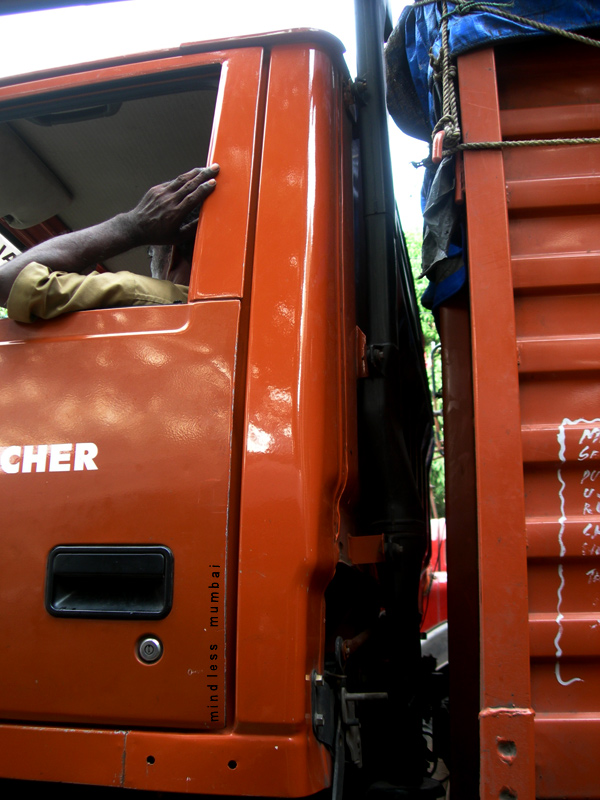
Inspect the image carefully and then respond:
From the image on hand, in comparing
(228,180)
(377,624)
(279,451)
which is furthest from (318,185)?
(377,624)

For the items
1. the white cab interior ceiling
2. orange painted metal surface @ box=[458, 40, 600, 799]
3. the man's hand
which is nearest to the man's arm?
the man's hand

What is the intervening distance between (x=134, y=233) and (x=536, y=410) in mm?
1199

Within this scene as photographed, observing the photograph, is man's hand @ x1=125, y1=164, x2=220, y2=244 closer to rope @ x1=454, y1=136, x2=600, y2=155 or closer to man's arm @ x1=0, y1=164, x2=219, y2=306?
man's arm @ x1=0, y1=164, x2=219, y2=306

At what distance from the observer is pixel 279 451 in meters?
1.34

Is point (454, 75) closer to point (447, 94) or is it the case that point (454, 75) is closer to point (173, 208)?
point (447, 94)

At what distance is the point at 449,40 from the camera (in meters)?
1.68

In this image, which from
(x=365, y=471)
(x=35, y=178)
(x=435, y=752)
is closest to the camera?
(x=365, y=471)

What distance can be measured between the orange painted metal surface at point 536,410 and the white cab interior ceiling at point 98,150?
3.04 feet

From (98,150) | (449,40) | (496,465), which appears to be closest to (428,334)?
(98,150)

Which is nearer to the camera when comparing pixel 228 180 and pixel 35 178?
pixel 228 180

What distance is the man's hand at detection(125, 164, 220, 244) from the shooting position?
5.44 ft

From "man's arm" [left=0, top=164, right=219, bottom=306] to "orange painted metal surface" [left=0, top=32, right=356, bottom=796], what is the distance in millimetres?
77

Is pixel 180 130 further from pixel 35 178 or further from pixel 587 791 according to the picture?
pixel 587 791

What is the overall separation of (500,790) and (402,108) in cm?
201
